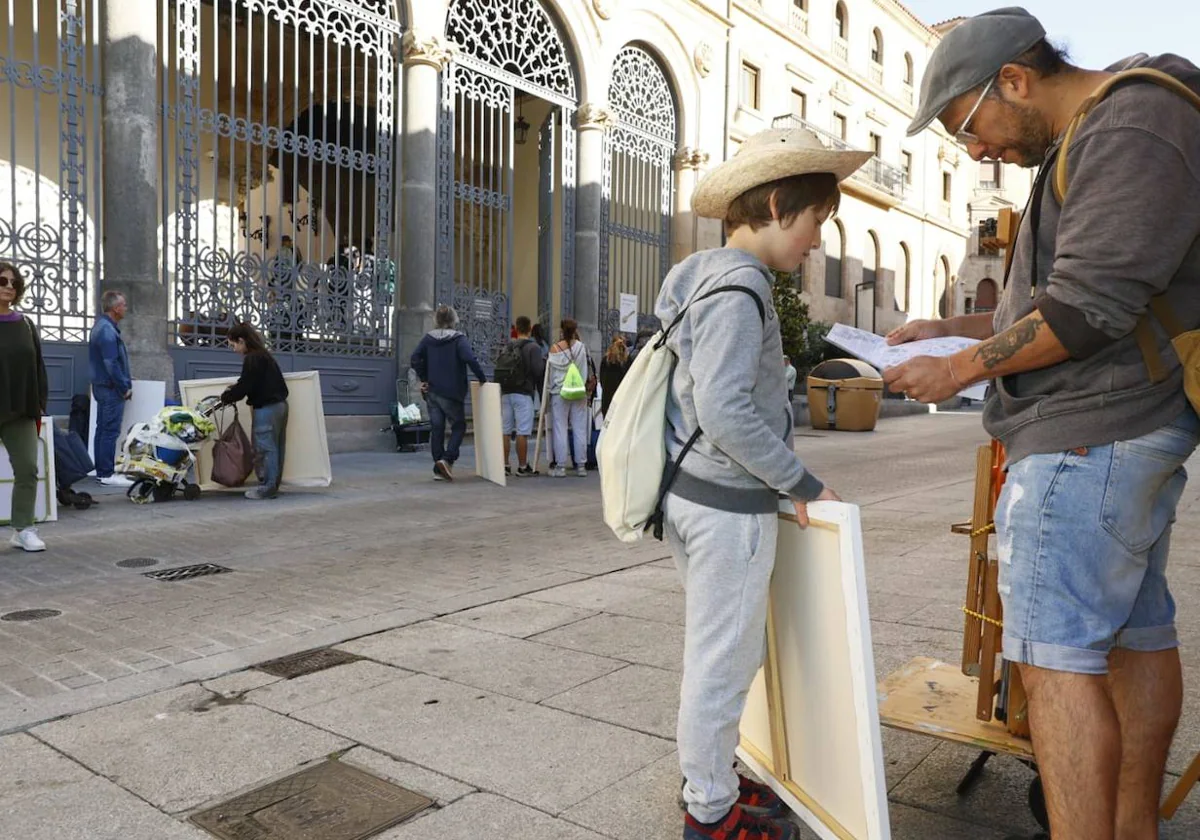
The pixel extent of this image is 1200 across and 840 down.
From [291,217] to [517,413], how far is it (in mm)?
4342

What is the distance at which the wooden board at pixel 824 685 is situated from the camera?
6.18 ft

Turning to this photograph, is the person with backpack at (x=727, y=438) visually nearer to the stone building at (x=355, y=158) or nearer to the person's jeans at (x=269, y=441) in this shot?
the person's jeans at (x=269, y=441)

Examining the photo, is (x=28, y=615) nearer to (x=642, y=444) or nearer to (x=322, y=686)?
(x=322, y=686)

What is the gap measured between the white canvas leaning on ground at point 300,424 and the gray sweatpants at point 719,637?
732 cm

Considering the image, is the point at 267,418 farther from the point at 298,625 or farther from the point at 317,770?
the point at 317,770

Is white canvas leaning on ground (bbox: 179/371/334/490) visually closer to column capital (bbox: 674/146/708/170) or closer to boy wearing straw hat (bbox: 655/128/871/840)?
boy wearing straw hat (bbox: 655/128/871/840)

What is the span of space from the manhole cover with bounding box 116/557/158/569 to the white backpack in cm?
457

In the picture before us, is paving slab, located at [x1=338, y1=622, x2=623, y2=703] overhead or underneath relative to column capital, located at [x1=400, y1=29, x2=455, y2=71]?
underneath

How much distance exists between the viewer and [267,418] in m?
8.66

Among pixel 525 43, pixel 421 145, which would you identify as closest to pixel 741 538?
pixel 421 145

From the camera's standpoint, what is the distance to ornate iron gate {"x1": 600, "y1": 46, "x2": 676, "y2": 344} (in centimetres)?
1744

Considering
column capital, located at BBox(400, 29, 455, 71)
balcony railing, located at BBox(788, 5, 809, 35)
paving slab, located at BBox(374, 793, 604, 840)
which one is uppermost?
balcony railing, located at BBox(788, 5, 809, 35)

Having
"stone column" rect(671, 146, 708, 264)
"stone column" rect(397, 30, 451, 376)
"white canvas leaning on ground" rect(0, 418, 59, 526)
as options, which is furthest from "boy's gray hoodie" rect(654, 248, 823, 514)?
"stone column" rect(671, 146, 708, 264)

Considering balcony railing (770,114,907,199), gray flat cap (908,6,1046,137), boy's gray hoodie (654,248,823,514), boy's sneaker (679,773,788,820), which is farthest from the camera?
balcony railing (770,114,907,199)
